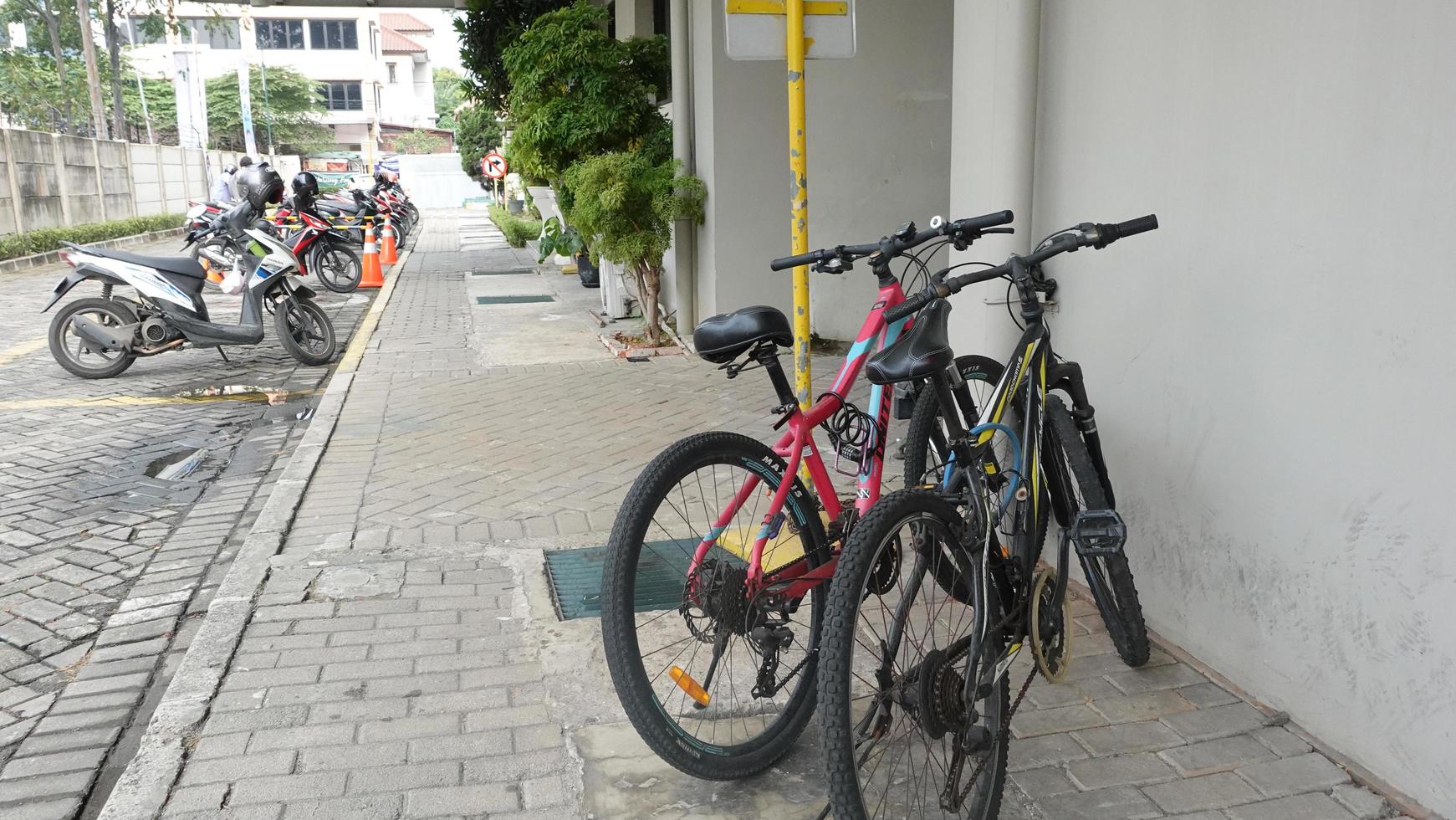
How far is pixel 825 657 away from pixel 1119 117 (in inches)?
92.2

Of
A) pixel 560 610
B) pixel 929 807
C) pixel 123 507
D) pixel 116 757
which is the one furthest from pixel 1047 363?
pixel 123 507

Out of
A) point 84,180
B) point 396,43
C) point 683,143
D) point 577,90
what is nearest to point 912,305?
point 683,143

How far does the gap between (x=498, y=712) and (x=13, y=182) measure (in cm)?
2187

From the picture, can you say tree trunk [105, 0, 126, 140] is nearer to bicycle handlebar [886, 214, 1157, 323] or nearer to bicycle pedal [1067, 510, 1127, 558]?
bicycle handlebar [886, 214, 1157, 323]

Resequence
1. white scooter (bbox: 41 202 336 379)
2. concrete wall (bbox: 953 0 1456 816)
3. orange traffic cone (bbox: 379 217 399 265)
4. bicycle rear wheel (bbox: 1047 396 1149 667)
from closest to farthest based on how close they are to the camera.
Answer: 1. concrete wall (bbox: 953 0 1456 816)
2. bicycle rear wheel (bbox: 1047 396 1149 667)
3. white scooter (bbox: 41 202 336 379)
4. orange traffic cone (bbox: 379 217 399 265)

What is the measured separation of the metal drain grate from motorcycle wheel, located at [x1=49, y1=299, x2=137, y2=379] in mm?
4600

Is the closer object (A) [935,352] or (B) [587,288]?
(A) [935,352]

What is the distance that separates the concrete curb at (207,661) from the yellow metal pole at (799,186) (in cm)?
220

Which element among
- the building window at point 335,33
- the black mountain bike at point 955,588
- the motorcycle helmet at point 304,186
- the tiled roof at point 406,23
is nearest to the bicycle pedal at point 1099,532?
the black mountain bike at point 955,588

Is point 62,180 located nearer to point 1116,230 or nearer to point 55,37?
point 55,37

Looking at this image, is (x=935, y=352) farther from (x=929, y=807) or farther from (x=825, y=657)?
(x=929, y=807)

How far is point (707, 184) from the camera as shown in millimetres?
9055

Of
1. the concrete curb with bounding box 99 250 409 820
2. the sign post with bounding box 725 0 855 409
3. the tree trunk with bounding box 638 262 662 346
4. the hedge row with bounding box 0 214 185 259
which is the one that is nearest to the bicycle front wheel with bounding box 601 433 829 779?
the sign post with bounding box 725 0 855 409

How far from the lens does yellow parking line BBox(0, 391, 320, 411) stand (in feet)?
26.5
